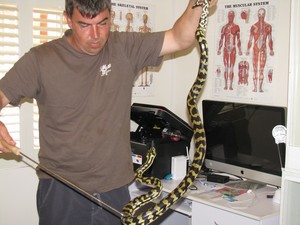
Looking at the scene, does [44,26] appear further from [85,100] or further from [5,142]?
[5,142]

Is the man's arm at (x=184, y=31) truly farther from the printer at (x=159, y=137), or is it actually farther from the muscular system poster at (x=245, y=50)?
the muscular system poster at (x=245, y=50)

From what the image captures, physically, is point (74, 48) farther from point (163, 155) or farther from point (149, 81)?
point (149, 81)

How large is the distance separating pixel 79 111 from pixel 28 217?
1.47 metres

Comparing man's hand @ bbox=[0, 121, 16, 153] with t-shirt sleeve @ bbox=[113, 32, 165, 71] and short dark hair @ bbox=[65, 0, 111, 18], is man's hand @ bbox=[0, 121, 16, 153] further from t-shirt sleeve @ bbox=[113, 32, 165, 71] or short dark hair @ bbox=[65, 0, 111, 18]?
t-shirt sleeve @ bbox=[113, 32, 165, 71]

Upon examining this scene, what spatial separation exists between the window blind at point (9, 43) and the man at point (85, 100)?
94 centimetres

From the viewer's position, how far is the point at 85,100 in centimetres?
218

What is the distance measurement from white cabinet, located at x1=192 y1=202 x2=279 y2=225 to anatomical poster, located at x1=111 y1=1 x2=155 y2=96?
1288mm

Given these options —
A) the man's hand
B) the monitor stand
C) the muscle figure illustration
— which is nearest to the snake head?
the man's hand

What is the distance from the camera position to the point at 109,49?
2279mm

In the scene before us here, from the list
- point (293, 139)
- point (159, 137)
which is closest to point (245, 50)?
point (159, 137)

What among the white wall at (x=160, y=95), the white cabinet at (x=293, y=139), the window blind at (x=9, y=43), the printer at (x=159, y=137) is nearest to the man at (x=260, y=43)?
the white wall at (x=160, y=95)

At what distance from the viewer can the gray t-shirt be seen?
2158 millimetres

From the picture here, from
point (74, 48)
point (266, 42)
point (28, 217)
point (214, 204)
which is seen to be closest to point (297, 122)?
point (214, 204)

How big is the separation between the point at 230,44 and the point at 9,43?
1.68m
